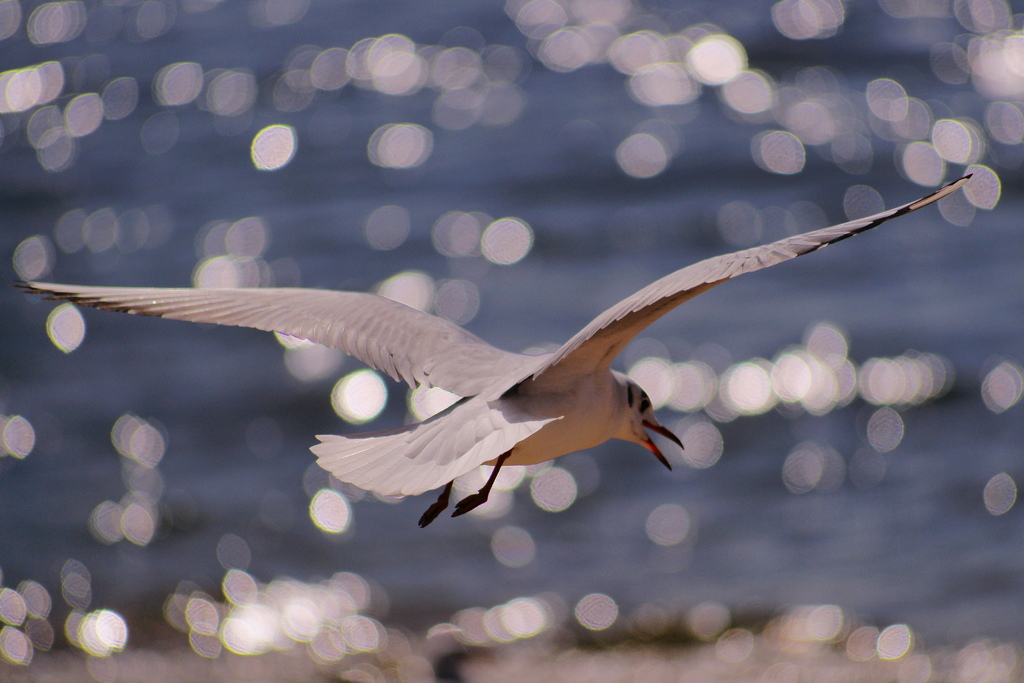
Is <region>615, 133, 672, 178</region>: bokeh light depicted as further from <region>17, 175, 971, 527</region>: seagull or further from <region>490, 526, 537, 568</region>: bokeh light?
<region>17, 175, 971, 527</region>: seagull

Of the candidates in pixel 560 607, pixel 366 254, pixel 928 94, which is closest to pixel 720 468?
pixel 560 607

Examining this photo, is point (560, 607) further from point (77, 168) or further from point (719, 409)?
point (77, 168)

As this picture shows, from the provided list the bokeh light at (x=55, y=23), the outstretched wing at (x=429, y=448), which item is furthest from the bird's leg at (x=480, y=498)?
the bokeh light at (x=55, y=23)

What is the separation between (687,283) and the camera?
2453mm

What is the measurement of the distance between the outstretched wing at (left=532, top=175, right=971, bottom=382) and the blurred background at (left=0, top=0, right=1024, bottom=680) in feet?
12.9

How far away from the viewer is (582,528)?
752 cm

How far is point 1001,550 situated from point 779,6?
8.60 meters

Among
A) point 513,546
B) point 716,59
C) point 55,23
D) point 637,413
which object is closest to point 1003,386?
point 513,546

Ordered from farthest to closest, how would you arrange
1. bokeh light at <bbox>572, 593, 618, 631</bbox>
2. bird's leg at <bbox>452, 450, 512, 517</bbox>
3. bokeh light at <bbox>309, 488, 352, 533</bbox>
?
bokeh light at <bbox>309, 488, 352, 533</bbox>
bokeh light at <bbox>572, 593, 618, 631</bbox>
bird's leg at <bbox>452, 450, 512, 517</bbox>

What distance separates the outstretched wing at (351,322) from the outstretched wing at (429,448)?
0.69ft

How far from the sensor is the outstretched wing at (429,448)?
2562 mm

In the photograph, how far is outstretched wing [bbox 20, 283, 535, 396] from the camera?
3.12 m

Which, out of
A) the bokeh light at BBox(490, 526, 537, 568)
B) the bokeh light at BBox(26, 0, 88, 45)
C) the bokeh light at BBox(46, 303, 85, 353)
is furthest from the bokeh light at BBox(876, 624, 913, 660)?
the bokeh light at BBox(26, 0, 88, 45)

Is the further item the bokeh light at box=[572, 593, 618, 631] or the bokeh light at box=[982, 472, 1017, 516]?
the bokeh light at box=[982, 472, 1017, 516]
